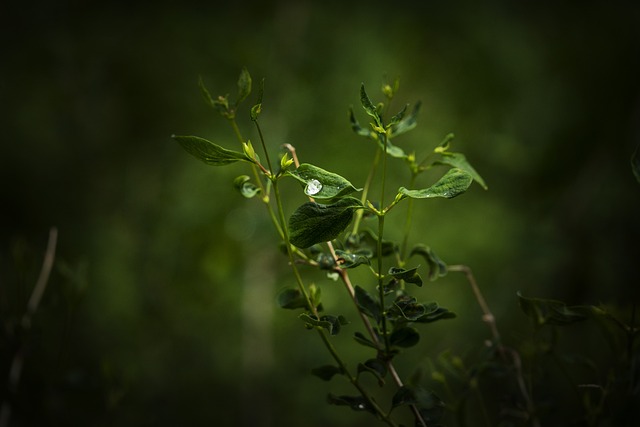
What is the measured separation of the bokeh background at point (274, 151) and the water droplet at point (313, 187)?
1.01 meters

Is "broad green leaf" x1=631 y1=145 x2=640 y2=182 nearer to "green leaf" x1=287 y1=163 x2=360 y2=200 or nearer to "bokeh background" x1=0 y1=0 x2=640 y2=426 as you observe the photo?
"green leaf" x1=287 y1=163 x2=360 y2=200

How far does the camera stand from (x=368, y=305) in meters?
0.40

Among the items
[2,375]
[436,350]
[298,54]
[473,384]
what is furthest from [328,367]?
[298,54]

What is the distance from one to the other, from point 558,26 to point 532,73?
0.18m

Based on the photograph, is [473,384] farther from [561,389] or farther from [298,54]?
[298,54]

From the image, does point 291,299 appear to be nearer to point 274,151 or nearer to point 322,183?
point 322,183

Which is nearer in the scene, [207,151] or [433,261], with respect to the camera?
[207,151]

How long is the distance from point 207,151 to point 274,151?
1066 mm

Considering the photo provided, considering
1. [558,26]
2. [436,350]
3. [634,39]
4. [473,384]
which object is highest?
[558,26]

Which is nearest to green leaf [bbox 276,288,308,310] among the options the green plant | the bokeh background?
the green plant

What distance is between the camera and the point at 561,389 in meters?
1.06

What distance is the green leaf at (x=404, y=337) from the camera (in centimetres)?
41

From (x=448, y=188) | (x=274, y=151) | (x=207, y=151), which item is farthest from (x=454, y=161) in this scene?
(x=274, y=151)

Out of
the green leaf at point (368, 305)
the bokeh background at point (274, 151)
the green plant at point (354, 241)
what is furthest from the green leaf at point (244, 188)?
the bokeh background at point (274, 151)
